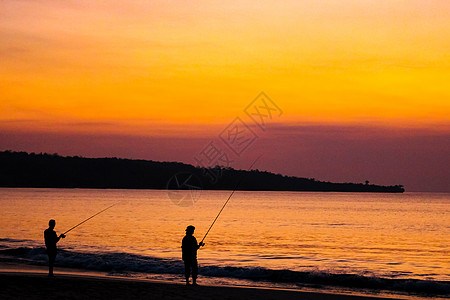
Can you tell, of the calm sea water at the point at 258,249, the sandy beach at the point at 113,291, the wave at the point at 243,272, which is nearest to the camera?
the sandy beach at the point at 113,291

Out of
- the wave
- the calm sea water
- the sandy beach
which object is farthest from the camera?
the calm sea water

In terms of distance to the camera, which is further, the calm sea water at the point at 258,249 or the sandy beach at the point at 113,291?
the calm sea water at the point at 258,249

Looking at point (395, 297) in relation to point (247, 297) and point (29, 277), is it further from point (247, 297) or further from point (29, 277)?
point (29, 277)

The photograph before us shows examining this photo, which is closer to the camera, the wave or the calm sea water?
the wave

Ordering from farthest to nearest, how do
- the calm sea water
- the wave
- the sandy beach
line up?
the calm sea water → the wave → the sandy beach

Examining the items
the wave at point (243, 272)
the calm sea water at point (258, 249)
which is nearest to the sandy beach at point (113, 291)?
the wave at point (243, 272)

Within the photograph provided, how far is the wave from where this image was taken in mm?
20391

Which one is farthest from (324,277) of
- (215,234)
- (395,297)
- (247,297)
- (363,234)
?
(363,234)

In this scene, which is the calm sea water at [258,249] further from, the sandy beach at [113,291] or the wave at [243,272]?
the sandy beach at [113,291]

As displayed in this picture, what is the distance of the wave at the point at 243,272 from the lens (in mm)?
20391

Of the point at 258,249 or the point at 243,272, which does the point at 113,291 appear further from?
the point at 258,249

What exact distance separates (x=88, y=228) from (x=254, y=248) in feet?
63.0

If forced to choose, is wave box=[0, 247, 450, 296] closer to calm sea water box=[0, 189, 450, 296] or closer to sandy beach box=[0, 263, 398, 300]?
calm sea water box=[0, 189, 450, 296]

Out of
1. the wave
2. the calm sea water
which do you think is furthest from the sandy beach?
the calm sea water
